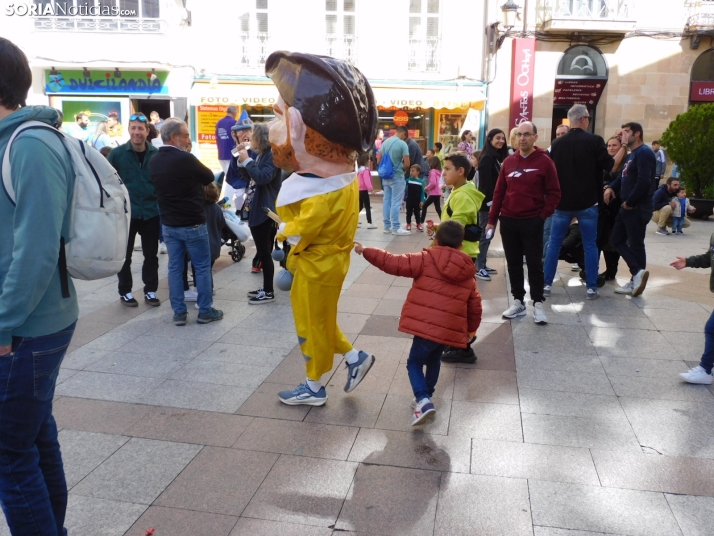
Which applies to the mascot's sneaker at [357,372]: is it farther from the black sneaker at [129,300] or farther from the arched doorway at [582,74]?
the arched doorway at [582,74]

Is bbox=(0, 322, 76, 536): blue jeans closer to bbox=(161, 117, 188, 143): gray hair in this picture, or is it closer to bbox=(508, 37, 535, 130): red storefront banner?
bbox=(161, 117, 188, 143): gray hair

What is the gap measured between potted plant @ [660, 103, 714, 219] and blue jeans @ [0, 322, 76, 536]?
14.1 metres

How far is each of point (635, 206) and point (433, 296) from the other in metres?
4.03

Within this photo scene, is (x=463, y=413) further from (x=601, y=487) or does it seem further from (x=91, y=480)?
(x=91, y=480)

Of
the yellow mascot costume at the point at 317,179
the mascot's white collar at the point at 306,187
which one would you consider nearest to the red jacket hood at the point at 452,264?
the yellow mascot costume at the point at 317,179

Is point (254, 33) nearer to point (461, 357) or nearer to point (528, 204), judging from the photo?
point (528, 204)

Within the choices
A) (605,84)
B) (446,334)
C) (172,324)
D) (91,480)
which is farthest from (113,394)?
(605,84)

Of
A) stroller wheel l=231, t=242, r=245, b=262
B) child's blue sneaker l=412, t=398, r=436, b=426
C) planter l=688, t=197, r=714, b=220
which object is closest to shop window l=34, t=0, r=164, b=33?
stroller wheel l=231, t=242, r=245, b=262

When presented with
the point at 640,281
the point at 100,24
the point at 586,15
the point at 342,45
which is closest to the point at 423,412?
the point at 640,281

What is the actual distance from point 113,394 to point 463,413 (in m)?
2.29

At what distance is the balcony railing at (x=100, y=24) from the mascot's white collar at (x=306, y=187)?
683 inches

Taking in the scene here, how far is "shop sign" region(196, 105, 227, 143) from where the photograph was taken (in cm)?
1995

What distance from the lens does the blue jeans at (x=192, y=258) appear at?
19.5 feet

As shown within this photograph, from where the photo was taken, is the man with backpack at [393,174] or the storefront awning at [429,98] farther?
the storefront awning at [429,98]
